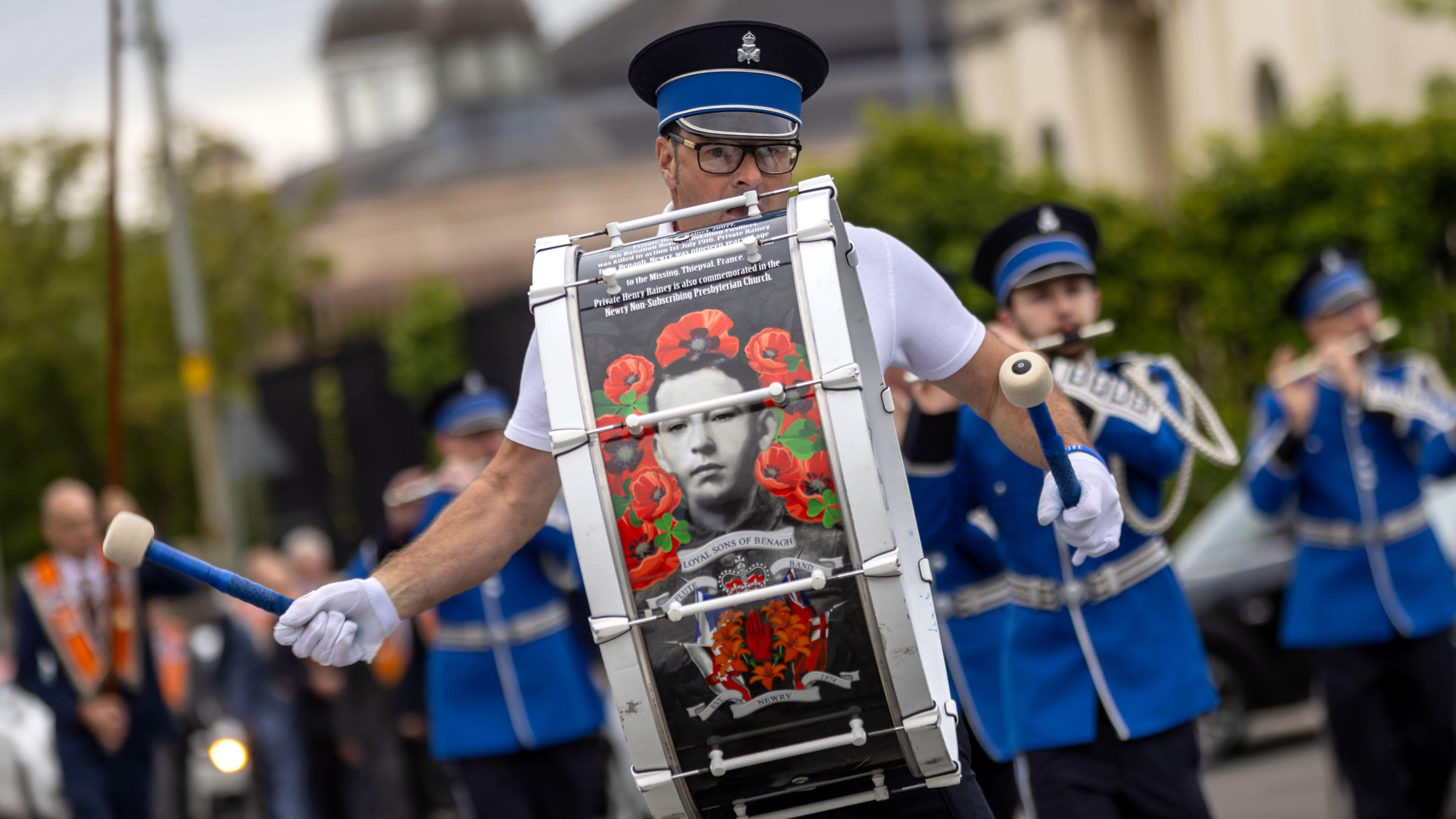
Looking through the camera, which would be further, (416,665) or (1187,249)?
(1187,249)

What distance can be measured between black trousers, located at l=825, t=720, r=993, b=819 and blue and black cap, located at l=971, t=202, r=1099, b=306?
1.88 meters

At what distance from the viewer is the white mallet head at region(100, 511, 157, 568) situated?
9.90 ft

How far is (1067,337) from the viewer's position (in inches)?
192

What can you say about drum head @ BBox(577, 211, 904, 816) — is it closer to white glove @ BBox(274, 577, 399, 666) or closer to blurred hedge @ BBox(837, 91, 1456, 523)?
white glove @ BBox(274, 577, 399, 666)

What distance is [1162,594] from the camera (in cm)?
462

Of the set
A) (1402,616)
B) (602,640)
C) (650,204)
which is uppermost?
(650,204)

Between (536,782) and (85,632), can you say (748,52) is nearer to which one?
(536,782)

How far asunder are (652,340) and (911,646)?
2.15 ft

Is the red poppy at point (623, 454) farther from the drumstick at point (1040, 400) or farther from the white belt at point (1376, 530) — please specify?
the white belt at point (1376, 530)

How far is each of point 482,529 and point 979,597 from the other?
8.15ft

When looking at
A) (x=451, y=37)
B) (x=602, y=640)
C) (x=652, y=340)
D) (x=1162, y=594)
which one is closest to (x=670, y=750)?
(x=602, y=640)

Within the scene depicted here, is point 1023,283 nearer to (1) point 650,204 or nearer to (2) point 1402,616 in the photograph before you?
(2) point 1402,616

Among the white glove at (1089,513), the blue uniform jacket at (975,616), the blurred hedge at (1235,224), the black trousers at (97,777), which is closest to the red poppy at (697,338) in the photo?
the white glove at (1089,513)

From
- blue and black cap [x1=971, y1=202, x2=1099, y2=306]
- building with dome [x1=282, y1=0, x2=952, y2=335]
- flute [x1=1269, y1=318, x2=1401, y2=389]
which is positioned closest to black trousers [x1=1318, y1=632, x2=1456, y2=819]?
flute [x1=1269, y1=318, x2=1401, y2=389]
